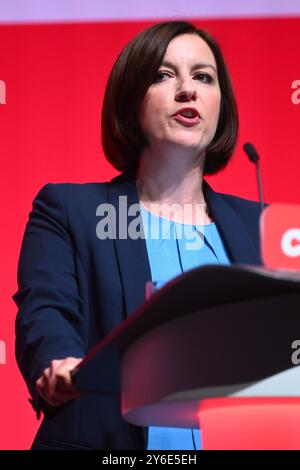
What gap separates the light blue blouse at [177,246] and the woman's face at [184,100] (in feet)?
0.49

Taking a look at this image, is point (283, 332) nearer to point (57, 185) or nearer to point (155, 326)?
point (155, 326)

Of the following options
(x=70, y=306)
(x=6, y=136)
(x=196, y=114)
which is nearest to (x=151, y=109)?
(x=196, y=114)

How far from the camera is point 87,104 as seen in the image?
222cm

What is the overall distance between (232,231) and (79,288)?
32 cm

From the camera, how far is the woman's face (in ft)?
5.24

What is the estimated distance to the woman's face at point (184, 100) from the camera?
160 cm

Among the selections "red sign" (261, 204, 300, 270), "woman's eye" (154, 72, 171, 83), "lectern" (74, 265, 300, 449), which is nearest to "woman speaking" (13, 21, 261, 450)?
"woman's eye" (154, 72, 171, 83)

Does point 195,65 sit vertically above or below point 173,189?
above

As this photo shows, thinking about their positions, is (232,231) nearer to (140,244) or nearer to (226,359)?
(140,244)

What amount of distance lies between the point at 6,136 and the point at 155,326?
1.34 metres

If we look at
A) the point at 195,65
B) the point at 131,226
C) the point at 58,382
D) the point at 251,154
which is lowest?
the point at 58,382

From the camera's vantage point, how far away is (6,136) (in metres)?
2.20

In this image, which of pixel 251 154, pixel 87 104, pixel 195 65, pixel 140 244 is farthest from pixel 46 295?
pixel 87 104

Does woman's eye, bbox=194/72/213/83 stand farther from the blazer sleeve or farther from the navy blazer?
→ the blazer sleeve
